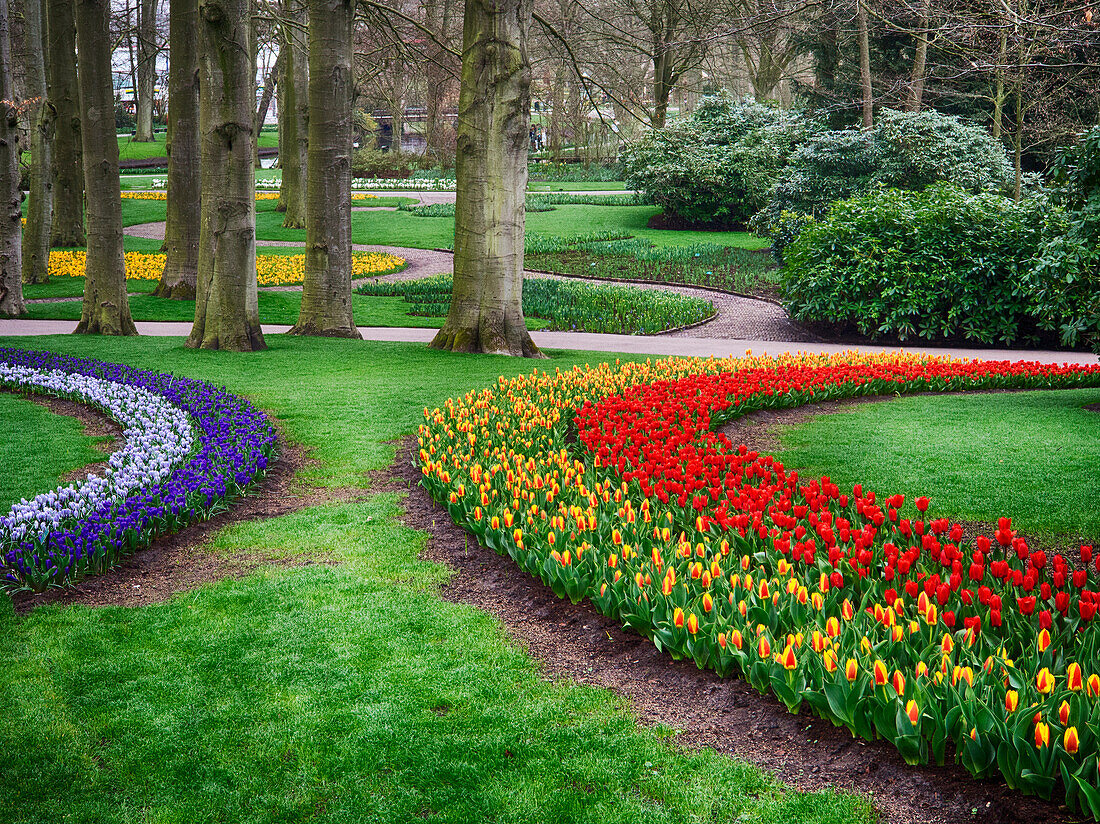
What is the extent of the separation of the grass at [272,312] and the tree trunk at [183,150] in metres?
0.62

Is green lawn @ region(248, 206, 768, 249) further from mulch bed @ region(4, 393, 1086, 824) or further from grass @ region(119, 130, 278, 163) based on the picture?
mulch bed @ region(4, 393, 1086, 824)

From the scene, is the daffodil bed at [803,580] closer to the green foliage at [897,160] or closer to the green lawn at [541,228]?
the green foliage at [897,160]

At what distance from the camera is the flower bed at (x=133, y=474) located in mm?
4758

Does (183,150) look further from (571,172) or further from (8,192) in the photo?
(571,172)

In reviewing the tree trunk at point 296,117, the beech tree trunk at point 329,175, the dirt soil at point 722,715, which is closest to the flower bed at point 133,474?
the dirt soil at point 722,715

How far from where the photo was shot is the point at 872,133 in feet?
66.3

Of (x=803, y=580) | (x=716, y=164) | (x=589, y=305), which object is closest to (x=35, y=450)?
(x=803, y=580)

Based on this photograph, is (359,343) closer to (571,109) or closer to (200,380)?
(200,380)

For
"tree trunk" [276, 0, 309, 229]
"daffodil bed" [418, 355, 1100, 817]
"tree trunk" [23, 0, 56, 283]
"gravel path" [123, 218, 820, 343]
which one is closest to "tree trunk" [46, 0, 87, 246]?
"tree trunk" [23, 0, 56, 283]

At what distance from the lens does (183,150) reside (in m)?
15.8

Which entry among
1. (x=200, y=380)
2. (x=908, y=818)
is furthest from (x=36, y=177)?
(x=908, y=818)

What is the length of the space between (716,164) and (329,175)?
18.7 meters

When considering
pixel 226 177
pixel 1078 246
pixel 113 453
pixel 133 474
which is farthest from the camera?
pixel 226 177

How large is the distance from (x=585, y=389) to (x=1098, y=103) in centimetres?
1775
